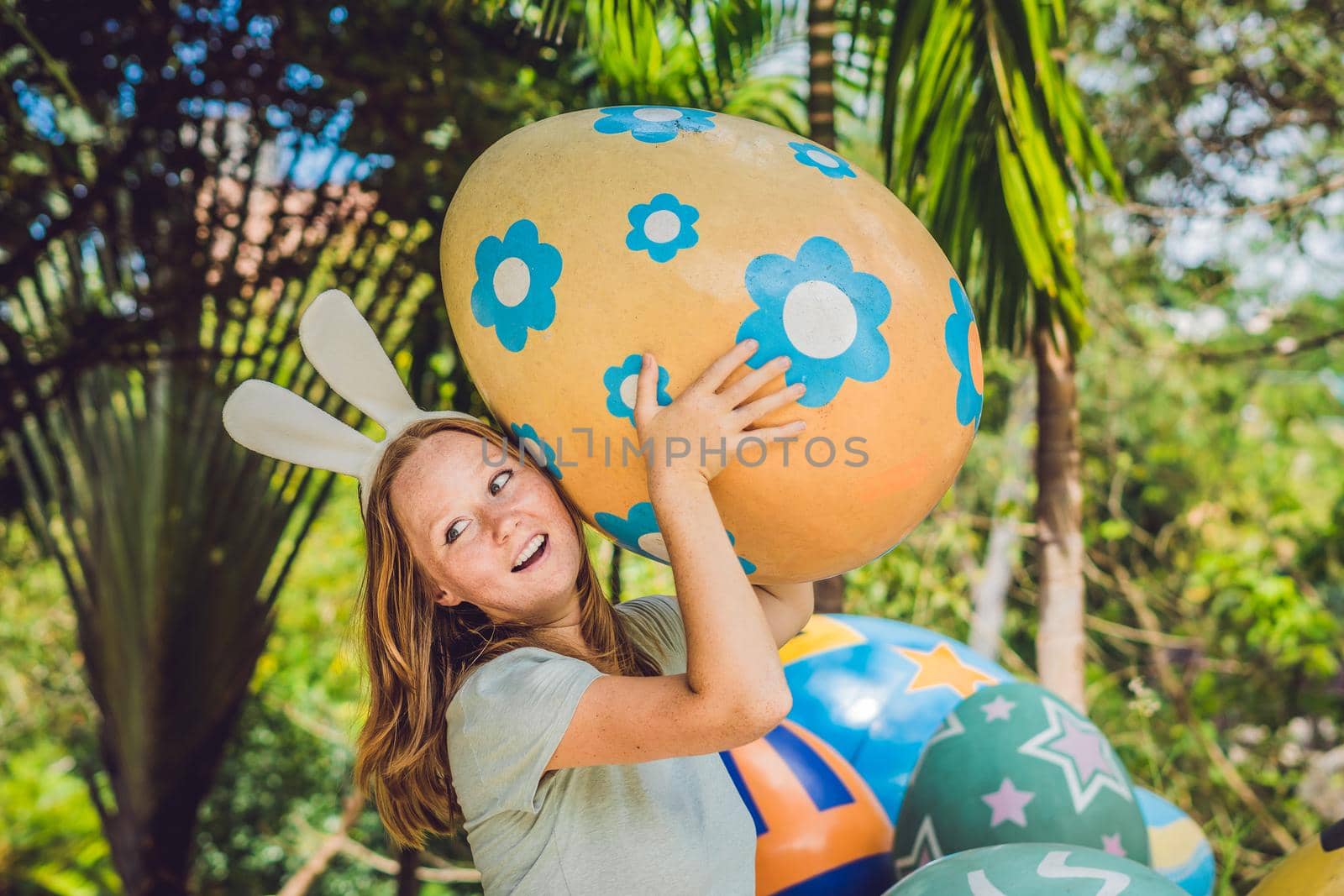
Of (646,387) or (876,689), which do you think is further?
(876,689)

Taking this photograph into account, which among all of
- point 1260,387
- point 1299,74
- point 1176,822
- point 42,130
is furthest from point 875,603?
point 1260,387

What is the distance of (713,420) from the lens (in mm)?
1167

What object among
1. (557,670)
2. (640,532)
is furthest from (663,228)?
(557,670)

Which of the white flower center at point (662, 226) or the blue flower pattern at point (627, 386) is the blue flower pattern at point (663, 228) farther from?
the blue flower pattern at point (627, 386)

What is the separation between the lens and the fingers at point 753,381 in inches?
46.4

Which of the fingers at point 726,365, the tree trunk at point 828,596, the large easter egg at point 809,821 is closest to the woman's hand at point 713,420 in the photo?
the fingers at point 726,365

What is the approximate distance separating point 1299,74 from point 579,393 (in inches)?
191

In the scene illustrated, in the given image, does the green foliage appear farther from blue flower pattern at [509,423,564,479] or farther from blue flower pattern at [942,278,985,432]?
blue flower pattern at [509,423,564,479]

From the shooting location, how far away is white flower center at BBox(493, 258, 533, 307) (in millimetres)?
1273

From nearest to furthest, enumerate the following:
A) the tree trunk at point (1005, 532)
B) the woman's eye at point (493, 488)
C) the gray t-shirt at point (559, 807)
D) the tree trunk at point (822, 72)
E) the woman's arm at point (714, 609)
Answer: the woman's arm at point (714, 609), the gray t-shirt at point (559, 807), the woman's eye at point (493, 488), the tree trunk at point (822, 72), the tree trunk at point (1005, 532)

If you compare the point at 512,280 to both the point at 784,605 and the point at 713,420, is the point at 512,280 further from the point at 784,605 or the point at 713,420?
the point at 784,605

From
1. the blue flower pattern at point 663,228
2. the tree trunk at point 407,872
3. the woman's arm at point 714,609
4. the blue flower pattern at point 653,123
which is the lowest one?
the tree trunk at point 407,872

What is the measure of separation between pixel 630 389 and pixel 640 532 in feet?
0.71

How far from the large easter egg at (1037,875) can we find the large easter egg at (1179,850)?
0.88 metres
